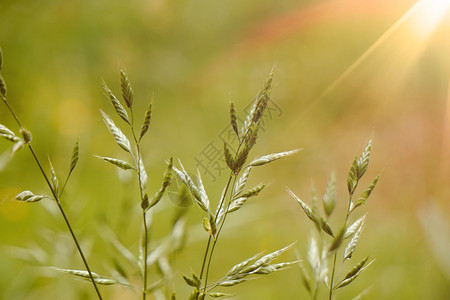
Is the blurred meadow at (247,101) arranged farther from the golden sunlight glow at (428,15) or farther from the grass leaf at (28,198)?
the grass leaf at (28,198)

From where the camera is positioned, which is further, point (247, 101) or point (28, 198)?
Answer: point (247, 101)

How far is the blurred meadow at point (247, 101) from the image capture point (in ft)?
4.22

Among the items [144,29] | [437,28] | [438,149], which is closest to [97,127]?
[144,29]

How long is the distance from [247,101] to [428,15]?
0.84 m

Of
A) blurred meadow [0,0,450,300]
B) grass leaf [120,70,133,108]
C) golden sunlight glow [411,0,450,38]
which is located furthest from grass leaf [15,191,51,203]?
golden sunlight glow [411,0,450,38]

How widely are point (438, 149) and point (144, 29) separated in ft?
4.45

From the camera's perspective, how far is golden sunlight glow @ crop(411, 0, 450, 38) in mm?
1778

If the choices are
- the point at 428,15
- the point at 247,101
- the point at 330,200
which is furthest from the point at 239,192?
the point at 428,15

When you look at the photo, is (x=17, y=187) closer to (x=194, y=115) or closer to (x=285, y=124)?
(x=194, y=115)

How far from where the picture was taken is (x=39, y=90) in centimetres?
162

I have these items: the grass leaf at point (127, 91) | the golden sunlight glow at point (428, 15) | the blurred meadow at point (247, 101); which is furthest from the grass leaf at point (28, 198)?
the golden sunlight glow at point (428, 15)

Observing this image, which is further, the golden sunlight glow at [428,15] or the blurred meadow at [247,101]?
the golden sunlight glow at [428,15]

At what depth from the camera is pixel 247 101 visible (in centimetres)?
183

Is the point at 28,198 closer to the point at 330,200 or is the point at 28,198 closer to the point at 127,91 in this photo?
the point at 127,91
